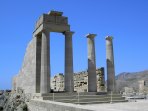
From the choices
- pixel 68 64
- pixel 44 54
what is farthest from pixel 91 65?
pixel 44 54

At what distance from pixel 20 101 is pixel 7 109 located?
1523 millimetres

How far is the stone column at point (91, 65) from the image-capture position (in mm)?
28906

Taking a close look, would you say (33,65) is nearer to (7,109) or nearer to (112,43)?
(7,109)

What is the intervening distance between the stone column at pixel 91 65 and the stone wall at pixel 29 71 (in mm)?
6184

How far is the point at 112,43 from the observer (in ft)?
98.5

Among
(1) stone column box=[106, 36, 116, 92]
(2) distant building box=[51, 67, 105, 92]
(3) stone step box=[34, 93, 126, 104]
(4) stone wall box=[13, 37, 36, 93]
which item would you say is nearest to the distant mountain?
(2) distant building box=[51, 67, 105, 92]

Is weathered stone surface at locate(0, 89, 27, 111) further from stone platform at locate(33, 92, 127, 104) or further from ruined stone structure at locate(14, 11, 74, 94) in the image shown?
ruined stone structure at locate(14, 11, 74, 94)

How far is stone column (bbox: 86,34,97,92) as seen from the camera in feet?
94.8

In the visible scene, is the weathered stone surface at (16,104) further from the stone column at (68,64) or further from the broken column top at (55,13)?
the broken column top at (55,13)

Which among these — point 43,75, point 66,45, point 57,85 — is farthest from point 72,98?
point 57,85

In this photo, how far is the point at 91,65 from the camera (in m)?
29.2

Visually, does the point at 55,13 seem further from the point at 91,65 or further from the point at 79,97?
the point at 79,97

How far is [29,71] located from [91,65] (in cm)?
719

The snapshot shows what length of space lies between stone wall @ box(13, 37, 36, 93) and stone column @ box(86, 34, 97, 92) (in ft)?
20.3
